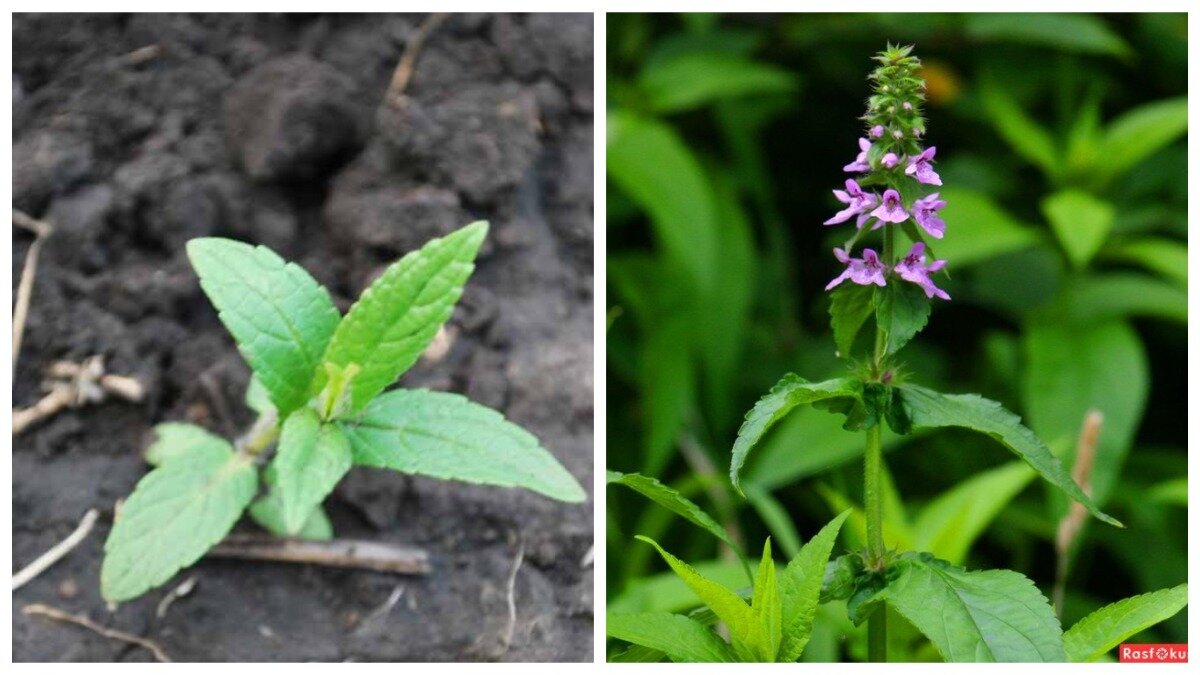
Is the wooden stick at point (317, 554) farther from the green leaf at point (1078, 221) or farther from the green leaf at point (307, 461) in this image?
the green leaf at point (1078, 221)

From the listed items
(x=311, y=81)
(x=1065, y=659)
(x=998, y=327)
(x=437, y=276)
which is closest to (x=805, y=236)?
(x=998, y=327)

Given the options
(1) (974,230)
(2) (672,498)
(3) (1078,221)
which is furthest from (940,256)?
(2) (672,498)

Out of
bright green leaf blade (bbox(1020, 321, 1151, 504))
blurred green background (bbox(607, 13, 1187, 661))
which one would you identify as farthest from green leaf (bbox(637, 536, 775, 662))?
bright green leaf blade (bbox(1020, 321, 1151, 504))

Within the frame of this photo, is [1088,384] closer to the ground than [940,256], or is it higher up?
closer to the ground

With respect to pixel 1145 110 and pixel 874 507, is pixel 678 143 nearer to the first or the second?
pixel 1145 110

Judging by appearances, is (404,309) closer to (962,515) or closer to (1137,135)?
(962,515)

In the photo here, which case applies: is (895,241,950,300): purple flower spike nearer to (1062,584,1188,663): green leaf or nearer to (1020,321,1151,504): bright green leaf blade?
(1062,584,1188,663): green leaf
